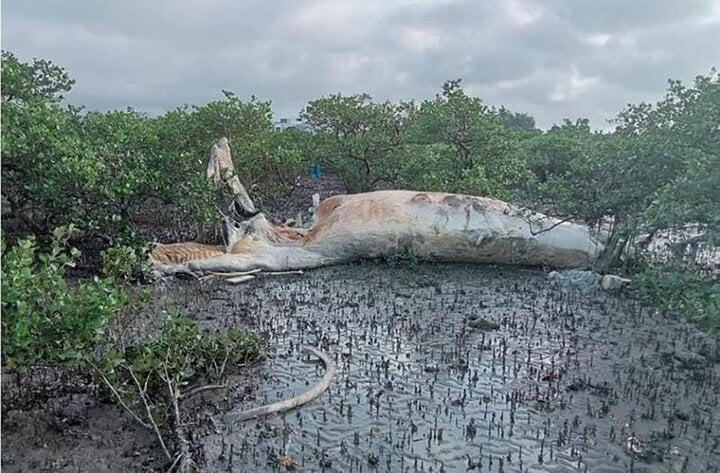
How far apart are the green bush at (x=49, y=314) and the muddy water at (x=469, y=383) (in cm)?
156

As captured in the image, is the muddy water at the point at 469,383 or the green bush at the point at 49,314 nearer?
the green bush at the point at 49,314

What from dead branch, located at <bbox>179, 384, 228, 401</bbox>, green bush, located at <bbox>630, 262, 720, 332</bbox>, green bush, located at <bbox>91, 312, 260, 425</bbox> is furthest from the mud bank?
green bush, located at <bbox>630, 262, 720, 332</bbox>

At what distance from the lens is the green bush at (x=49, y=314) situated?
4.84 m

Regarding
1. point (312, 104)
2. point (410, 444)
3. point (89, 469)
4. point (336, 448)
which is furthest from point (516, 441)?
point (312, 104)

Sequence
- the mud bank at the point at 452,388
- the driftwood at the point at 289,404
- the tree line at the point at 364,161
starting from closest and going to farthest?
the mud bank at the point at 452,388, the driftwood at the point at 289,404, the tree line at the point at 364,161

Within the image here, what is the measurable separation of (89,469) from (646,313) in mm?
8613

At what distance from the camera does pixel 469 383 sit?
7.51 meters

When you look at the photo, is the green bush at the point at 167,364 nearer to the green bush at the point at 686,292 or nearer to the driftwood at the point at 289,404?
the driftwood at the point at 289,404

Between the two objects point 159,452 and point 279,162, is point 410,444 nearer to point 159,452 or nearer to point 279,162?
point 159,452

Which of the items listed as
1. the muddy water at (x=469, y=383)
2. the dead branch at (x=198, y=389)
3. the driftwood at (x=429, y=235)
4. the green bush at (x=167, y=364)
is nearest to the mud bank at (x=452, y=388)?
the muddy water at (x=469, y=383)

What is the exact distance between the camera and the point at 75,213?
34.5 feet

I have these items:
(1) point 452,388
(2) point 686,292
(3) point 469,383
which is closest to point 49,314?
(1) point 452,388

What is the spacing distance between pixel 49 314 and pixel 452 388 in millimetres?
4376

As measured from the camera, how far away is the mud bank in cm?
584
